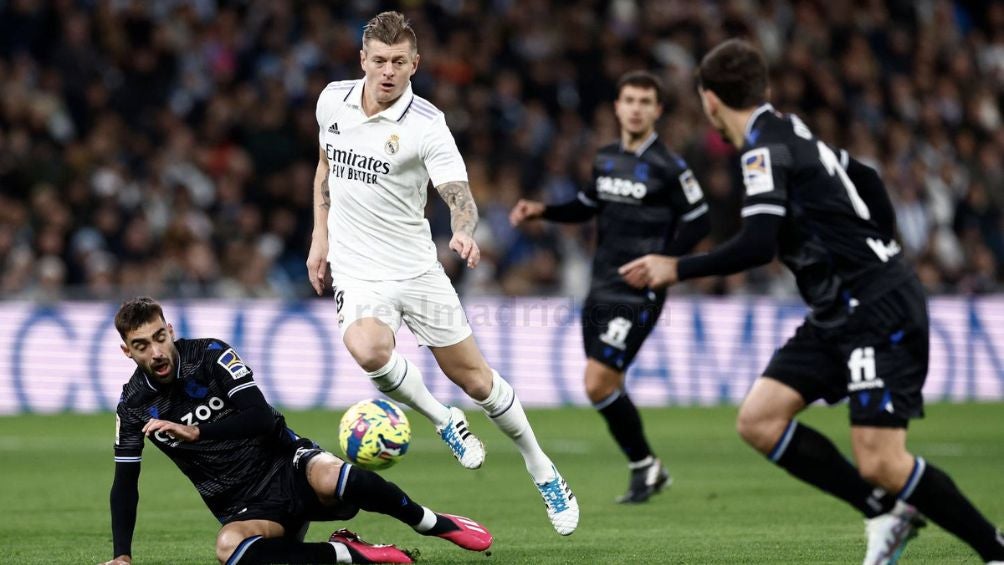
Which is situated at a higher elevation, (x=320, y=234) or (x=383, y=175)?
(x=383, y=175)

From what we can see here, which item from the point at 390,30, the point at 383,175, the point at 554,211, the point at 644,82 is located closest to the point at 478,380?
the point at 383,175

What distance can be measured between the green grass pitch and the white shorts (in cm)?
113

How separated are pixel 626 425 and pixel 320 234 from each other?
2.84m

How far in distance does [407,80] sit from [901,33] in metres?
15.9

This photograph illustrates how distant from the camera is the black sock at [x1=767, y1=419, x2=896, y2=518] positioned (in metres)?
5.90

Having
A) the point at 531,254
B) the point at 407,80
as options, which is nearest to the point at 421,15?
the point at 531,254

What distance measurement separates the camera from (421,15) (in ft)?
62.7

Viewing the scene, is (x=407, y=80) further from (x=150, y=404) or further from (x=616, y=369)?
(x=616, y=369)

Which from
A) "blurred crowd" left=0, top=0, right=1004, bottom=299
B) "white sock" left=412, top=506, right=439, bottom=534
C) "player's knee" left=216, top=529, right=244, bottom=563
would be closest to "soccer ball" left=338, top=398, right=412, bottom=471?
"white sock" left=412, top=506, right=439, bottom=534

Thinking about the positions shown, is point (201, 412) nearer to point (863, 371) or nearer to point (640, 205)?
point (863, 371)

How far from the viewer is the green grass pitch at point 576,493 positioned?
22.8ft

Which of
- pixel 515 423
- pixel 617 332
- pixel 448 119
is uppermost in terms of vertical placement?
pixel 448 119

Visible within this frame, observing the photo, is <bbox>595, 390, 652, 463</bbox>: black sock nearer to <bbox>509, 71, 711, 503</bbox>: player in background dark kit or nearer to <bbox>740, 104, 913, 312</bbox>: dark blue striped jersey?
<bbox>509, 71, 711, 503</bbox>: player in background dark kit

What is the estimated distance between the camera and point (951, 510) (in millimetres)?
5379
